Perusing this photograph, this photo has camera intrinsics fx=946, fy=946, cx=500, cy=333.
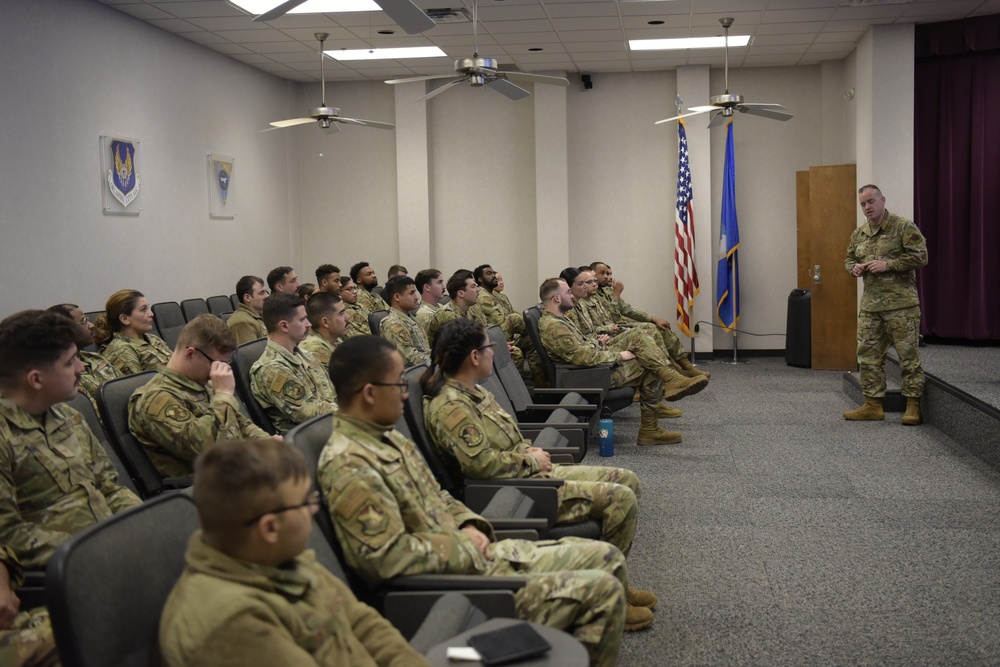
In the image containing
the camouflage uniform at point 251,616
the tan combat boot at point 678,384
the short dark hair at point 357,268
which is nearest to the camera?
the camouflage uniform at point 251,616

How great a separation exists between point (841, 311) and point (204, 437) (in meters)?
7.33

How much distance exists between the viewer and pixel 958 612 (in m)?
3.35

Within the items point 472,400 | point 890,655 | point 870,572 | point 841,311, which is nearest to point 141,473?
point 472,400

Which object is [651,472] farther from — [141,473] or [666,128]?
[666,128]

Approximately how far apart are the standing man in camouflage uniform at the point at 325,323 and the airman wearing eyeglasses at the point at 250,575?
296 centimetres

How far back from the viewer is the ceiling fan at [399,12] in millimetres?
4145

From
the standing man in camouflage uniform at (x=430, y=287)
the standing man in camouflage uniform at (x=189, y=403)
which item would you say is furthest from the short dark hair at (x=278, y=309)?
the standing man in camouflage uniform at (x=430, y=287)

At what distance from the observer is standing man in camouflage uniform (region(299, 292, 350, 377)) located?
4617mm

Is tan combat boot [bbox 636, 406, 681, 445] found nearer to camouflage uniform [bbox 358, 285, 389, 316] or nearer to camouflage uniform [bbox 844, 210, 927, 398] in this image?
camouflage uniform [bbox 844, 210, 927, 398]

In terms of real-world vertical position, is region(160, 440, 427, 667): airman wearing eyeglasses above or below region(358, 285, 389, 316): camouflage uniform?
below

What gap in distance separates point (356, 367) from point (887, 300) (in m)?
5.24

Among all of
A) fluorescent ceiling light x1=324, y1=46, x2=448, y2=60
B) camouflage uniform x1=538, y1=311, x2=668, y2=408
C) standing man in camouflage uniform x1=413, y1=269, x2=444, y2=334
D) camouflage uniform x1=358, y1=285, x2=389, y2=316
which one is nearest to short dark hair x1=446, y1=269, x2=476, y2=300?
standing man in camouflage uniform x1=413, y1=269, x2=444, y2=334

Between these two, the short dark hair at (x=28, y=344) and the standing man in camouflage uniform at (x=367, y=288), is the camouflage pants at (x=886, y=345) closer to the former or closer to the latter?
the standing man in camouflage uniform at (x=367, y=288)

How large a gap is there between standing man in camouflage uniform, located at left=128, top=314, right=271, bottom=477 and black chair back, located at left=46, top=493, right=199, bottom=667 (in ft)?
4.53
